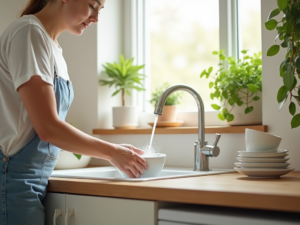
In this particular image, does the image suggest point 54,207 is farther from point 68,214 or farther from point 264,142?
point 264,142

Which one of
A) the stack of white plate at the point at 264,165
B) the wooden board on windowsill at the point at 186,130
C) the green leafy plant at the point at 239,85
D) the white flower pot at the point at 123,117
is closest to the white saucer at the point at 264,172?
the stack of white plate at the point at 264,165

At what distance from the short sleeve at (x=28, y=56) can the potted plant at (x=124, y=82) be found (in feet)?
3.22

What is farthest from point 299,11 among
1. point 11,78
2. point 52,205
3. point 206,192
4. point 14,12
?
point 14,12

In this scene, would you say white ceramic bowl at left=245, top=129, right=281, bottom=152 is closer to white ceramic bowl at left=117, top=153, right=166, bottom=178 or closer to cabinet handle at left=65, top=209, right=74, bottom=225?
white ceramic bowl at left=117, top=153, right=166, bottom=178

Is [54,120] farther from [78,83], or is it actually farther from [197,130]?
[78,83]

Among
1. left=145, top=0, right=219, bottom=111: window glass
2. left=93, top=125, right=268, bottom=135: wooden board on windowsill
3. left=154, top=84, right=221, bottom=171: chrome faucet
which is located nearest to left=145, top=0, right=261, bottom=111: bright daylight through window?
left=145, top=0, right=219, bottom=111: window glass

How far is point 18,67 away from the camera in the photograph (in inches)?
51.8

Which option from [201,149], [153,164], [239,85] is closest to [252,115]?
[239,85]

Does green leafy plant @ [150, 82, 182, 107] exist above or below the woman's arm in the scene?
above

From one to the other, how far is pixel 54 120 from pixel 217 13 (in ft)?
4.07

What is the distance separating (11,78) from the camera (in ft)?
4.57

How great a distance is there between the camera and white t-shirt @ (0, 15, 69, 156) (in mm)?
1319

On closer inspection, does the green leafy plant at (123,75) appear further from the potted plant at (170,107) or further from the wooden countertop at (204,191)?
the wooden countertop at (204,191)

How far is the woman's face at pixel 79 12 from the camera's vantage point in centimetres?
151
